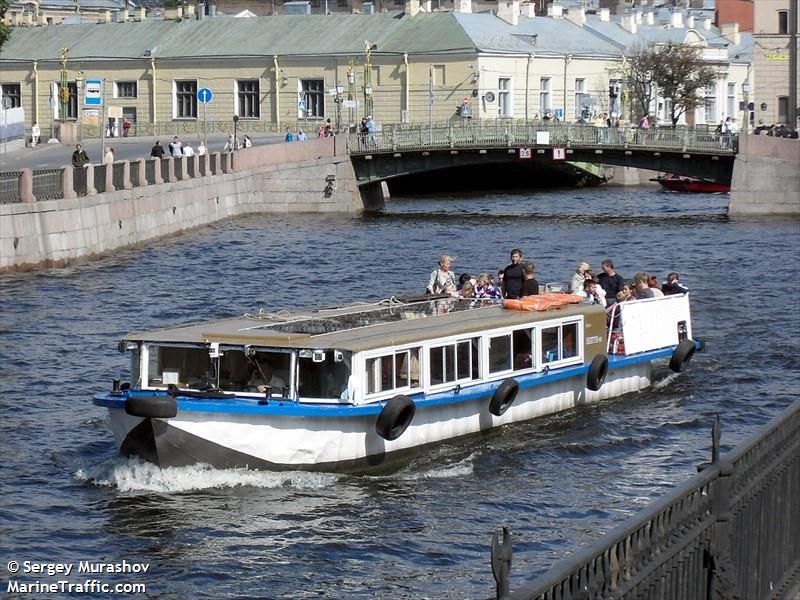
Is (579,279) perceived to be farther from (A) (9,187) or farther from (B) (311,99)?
(B) (311,99)

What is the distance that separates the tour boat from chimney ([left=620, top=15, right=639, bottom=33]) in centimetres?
8172

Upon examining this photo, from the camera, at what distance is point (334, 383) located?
1870 cm

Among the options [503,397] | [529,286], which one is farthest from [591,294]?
[503,397]

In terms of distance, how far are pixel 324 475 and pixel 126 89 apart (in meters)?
73.4

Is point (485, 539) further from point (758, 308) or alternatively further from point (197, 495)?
point (758, 308)

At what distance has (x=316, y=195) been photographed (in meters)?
63.4

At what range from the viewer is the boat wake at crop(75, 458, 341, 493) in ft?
59.4

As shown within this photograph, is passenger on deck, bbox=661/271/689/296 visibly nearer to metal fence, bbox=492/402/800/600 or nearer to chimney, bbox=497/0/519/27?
metal fence, bbox=492/402/800/600

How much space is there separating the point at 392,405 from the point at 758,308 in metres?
18.2

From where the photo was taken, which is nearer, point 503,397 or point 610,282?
point 503,397

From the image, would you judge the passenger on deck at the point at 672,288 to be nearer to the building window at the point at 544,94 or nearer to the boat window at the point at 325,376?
the boat window at the point at 325,376

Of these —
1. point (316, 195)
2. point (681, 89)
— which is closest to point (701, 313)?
point (316, 195)

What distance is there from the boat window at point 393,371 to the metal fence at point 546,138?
42.1 m

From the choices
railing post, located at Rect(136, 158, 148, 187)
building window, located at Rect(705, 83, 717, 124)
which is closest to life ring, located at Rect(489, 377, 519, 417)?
railing post, located at Rect(136, 158, 148, 187)
